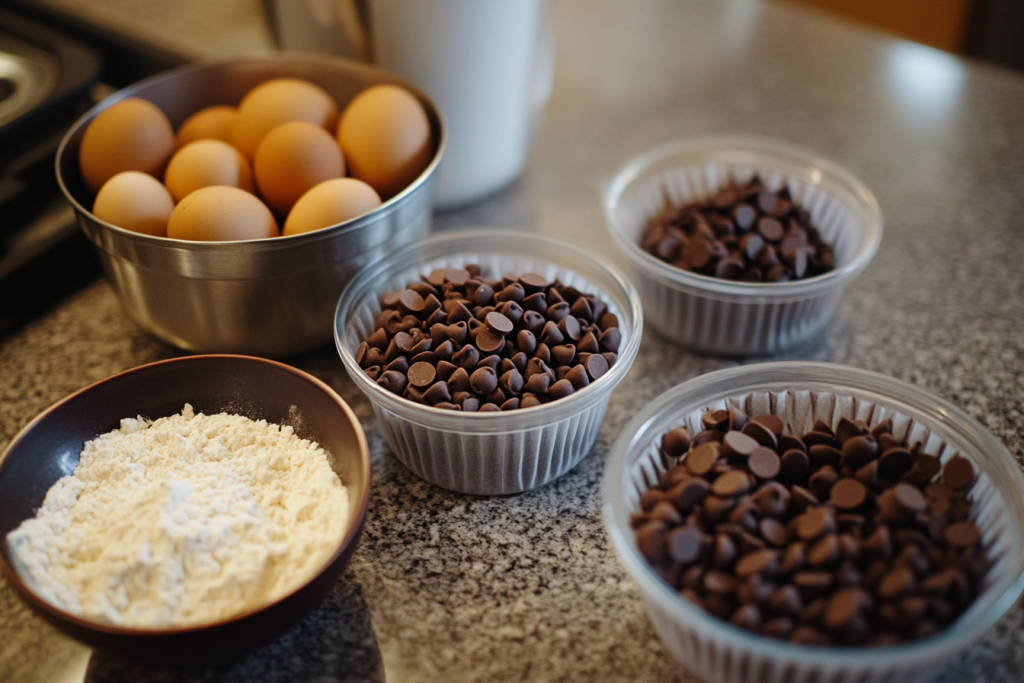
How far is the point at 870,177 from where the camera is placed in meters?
1.47

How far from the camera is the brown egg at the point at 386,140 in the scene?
1088 mm

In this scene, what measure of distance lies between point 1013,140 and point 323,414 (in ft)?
4.74

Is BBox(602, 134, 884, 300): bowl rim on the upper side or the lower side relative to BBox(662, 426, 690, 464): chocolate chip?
upper

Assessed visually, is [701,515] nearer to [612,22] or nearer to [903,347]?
[903,347]

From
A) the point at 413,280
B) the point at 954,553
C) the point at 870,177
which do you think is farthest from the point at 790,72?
the point at 954,553

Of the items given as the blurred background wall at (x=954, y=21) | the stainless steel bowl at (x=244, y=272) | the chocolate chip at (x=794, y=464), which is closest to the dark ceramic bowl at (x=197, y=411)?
the stainless steel bowl at (x=244, y=272)

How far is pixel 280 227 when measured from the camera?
1.07 metres

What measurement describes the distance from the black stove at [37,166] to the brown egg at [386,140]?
0.45 m

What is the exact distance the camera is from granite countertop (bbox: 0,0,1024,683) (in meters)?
0.78

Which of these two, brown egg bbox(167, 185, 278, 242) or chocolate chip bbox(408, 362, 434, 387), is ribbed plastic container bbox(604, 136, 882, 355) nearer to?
chocolate chip bbox(408, 362, 434, 387)

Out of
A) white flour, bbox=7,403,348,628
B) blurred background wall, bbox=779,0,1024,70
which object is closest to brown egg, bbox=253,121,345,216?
white flour, bbox=7,403,348,628

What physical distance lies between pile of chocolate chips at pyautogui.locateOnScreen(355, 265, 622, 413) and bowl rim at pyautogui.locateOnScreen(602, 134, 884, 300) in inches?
5.4

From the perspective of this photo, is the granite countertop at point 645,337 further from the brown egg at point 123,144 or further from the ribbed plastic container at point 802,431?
the brown egg at point 123,144

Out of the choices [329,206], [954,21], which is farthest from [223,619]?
[954,21]
